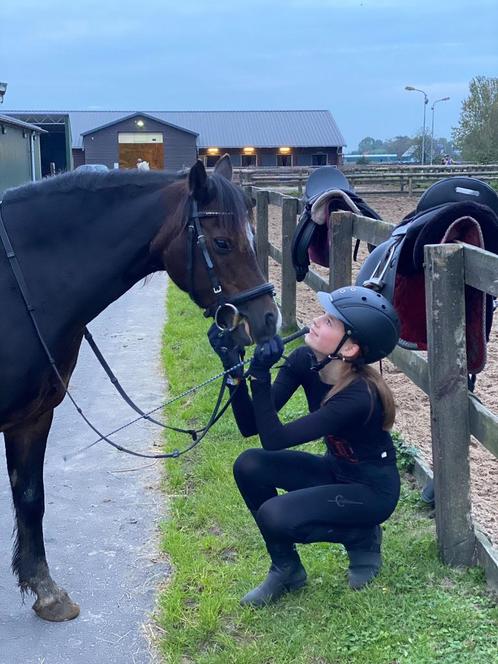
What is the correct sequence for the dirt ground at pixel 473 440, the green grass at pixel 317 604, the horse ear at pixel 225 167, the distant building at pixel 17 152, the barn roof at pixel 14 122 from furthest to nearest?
the distant building at pixel 17 152, the barn roof at pixel 14 122, the dirt ground at pixel 473 440, the horse ear at pixel 225 167, the green grass at pixel 317 604

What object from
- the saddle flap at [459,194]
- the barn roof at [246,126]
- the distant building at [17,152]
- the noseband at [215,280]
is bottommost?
the noseband at [215,280]

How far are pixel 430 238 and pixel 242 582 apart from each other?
5.77 ft

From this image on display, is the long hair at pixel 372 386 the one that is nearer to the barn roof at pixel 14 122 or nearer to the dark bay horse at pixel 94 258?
the dark bay horse at pixel 94 258

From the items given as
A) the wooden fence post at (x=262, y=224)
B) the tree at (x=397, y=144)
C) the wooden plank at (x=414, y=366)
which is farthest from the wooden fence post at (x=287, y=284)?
the tree at (x=397, y=144)

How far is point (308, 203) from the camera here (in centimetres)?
568

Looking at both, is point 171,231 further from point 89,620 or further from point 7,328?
point 89,620

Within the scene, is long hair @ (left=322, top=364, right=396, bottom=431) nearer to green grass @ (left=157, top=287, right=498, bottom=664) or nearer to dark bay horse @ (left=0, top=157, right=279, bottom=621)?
dark bay horse @ (left=0, top=157, right=279, bottom=621)

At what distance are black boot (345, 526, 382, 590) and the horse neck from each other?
1508 millimetres

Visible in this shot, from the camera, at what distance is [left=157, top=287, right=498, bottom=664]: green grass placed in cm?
283

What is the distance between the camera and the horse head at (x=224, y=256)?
3090 millimetres

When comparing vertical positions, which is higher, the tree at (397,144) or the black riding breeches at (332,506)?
the tree at (397,144)

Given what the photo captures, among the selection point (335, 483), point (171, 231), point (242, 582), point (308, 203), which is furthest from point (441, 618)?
point (308, 203)

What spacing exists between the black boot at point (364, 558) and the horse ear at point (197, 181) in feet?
5.27

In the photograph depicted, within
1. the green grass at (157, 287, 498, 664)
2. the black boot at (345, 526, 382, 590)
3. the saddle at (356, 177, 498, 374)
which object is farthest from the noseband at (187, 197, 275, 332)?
the green grass at (157, 287, 498, 664)
